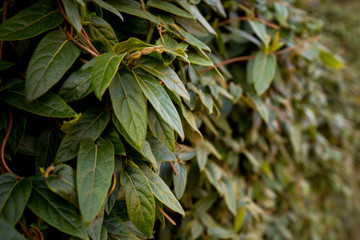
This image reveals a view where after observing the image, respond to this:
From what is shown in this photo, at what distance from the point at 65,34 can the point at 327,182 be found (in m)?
2.54

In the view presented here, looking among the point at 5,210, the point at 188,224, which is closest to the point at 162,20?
the point at 5,210

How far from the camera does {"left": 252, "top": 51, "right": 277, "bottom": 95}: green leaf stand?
43.9 inches

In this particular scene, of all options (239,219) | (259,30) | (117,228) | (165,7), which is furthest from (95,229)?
(259,30)

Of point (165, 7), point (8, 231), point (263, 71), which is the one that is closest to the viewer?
point (8, 231)

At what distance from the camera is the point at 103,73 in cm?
55

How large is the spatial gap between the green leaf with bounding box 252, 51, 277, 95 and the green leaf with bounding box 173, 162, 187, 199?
47cm

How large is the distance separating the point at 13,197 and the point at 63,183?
10 centimetres

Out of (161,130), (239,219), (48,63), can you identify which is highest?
(48,63)

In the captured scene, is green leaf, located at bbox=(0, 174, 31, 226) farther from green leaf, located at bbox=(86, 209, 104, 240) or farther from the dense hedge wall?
green leaf, located at bbox=(86, 209, 104, 240)

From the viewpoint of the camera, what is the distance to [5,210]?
1.75 feet

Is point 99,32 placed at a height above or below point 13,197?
above

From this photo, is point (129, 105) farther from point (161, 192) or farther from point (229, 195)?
point (229, 195)

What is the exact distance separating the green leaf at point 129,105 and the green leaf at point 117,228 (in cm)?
24

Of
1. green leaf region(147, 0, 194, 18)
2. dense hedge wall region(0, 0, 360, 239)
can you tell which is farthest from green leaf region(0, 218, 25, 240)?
green leaf region(147, 0, 194, 18)
